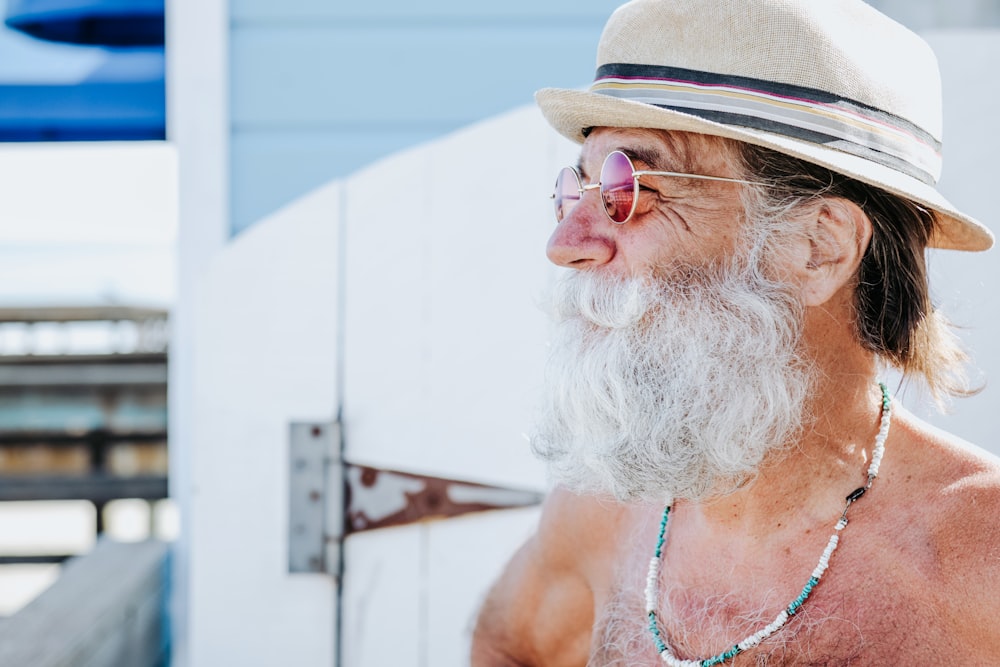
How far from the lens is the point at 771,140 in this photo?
3.90ft

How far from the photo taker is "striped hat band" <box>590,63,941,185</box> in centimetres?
121

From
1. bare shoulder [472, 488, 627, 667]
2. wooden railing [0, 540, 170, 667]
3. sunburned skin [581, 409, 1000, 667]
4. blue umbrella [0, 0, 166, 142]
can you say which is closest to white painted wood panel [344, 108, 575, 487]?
bare shoulder [472, 488, 627, 667]

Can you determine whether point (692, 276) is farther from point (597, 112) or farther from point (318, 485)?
point (318, 485)

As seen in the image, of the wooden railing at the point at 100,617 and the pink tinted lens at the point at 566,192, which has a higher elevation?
the pink tinted lens at the point at 566,192

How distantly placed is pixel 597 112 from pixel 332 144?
107 cm

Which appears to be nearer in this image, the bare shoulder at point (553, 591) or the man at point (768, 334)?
the man at point (768, 334)

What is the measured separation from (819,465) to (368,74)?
4.67ft

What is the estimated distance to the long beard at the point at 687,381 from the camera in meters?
1.30

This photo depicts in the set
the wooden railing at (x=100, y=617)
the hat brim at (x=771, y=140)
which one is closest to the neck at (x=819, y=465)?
the hat brim at (x=771, y=140)

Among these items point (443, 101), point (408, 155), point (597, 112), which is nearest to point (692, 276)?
point (597, 112)

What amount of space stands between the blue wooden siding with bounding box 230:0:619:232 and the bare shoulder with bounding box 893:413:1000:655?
50.1 inches

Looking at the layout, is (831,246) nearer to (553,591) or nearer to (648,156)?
(648,156)

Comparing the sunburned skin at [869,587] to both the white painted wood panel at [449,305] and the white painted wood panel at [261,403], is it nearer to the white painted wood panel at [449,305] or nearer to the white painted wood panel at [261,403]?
the white painted wood panel at [449,305]

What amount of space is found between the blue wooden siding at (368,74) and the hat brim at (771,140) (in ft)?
2.79
